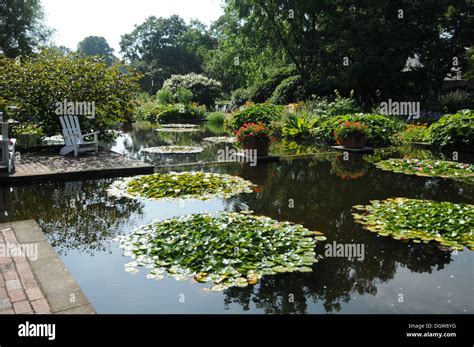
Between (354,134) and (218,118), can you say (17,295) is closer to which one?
(354,134)

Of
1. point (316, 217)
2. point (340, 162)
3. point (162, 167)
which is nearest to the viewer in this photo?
point (316, 217)

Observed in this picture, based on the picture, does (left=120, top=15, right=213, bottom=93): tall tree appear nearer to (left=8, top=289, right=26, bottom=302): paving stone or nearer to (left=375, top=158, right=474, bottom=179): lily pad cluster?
(left=375, top=158, right=474, bottom=179): lily pad cluster

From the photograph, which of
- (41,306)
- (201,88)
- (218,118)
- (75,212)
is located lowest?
(41,306)

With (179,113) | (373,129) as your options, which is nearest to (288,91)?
(179,113)

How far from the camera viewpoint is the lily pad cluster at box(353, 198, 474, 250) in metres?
4.82

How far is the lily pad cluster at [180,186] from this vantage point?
6793 mm

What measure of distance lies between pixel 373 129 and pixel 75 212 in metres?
10.6

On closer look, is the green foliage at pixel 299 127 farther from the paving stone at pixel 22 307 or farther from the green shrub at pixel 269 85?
the paving stone at pixel 22 307

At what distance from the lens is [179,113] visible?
25.6m

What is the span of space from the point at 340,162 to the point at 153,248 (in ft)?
23.1

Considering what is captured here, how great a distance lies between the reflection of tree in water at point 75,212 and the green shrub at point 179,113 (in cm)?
1790

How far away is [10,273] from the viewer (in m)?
3.66

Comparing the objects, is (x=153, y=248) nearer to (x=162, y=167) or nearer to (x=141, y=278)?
(x=141, y=278)
